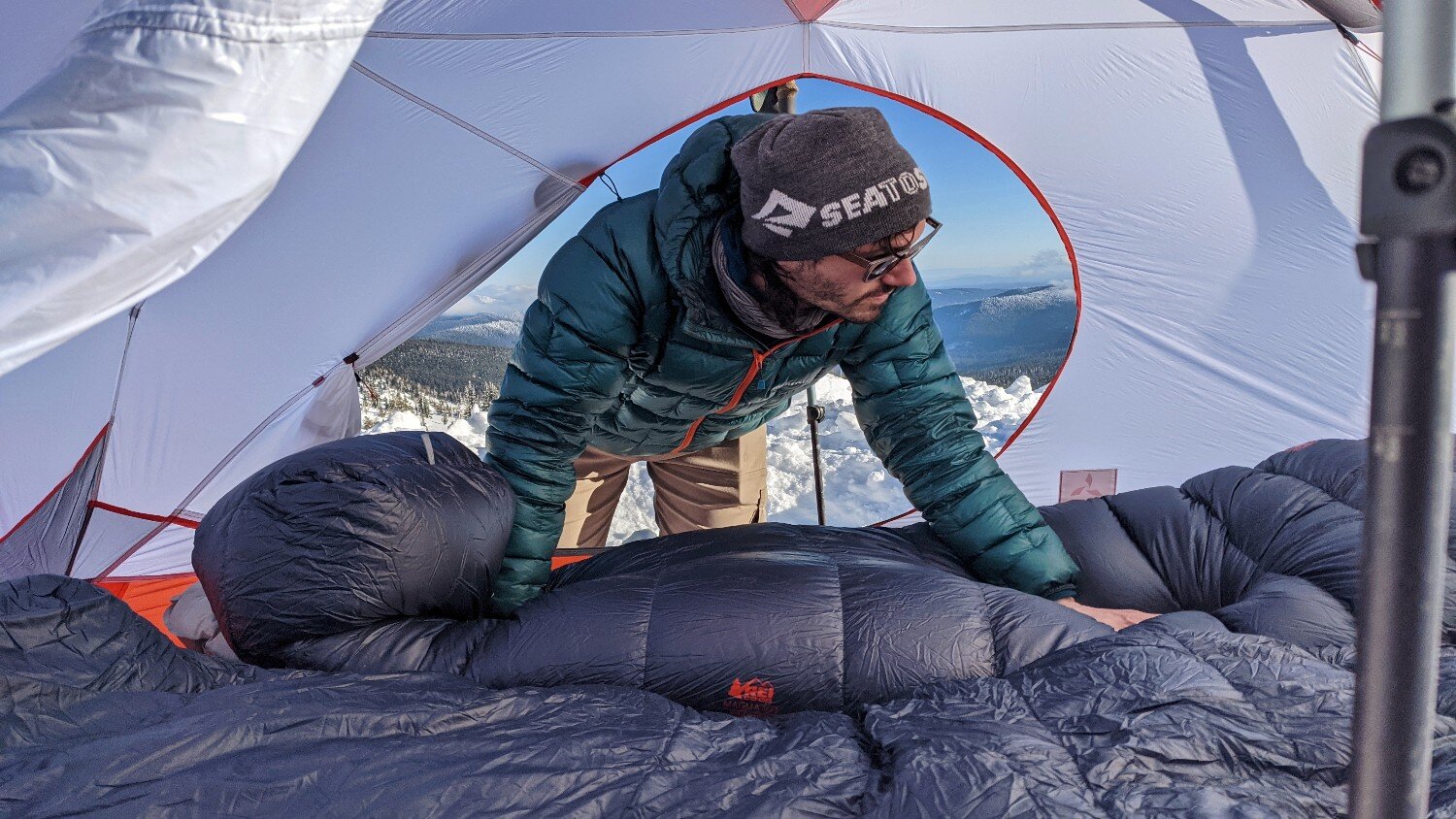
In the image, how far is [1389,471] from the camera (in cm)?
39

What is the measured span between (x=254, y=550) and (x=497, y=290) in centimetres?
182

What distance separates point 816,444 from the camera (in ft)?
8.20

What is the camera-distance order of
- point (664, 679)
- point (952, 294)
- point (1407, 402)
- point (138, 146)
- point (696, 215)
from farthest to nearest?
point (952, 294) → point (696, 215) → point (664, 679) → point (138, 146) → point (1407, 402)

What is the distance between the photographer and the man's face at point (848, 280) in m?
1.27

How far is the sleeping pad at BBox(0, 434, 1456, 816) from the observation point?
82 centimetres

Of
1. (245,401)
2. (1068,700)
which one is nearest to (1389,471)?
(1068,700)

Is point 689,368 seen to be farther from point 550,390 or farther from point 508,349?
point 508,349

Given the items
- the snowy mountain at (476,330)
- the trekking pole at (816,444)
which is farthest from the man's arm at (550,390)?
the snowy mountain at (476,330)

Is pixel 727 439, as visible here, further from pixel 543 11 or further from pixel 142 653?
pixel 142 653

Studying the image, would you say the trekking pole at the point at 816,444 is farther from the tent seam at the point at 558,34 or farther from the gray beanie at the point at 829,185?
the gray beanie at the point at 829,185

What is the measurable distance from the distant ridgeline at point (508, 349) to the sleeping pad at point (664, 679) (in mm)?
1069

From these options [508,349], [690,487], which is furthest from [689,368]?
[508,349]

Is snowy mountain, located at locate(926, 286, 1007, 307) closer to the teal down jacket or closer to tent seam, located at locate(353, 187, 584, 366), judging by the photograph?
tent seam, located at locate(353, 187, 584, 366)

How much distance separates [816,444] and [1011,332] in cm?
60
